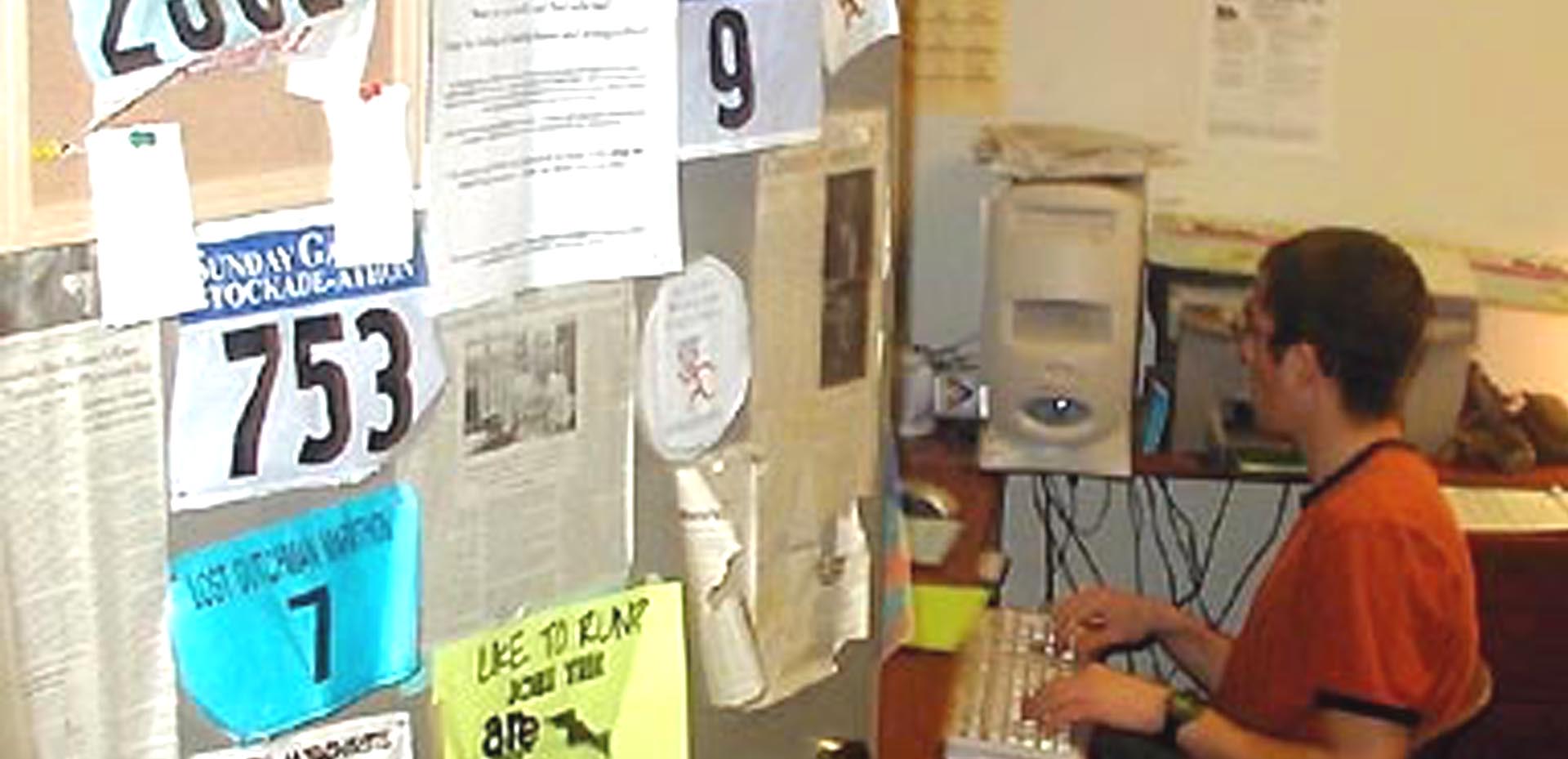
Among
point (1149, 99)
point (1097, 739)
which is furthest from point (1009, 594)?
point (1097, 739)

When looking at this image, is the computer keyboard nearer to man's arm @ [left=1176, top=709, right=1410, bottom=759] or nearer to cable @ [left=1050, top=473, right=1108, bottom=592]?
man's arm @ [left=1176, top=709, right=1410, bottom=759]

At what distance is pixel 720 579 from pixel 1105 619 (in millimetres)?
1749

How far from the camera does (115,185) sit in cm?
94

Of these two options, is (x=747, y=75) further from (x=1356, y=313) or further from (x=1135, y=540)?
(x=1135, y=540)

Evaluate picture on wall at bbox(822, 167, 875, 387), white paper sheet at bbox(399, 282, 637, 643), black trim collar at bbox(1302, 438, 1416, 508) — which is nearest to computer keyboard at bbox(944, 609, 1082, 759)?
black trim collar at bbox(1302, 438, 1416, 508)

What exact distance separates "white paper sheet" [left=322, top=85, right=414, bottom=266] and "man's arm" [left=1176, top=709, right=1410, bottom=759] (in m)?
1.78

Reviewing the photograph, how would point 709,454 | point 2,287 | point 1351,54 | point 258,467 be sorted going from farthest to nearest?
point 1351,54 → point 709,454 → point 258,467 → point 2,287

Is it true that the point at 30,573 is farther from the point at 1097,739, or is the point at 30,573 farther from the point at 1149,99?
the point at 1149,99

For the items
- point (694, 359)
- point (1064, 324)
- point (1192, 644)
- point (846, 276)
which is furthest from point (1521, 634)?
point (694, 359)

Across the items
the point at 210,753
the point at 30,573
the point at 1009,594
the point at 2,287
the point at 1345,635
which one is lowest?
the point at 1009,594

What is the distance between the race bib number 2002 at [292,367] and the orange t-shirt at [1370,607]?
1718 mm

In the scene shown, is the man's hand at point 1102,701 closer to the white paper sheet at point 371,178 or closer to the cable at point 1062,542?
the cable at point 1062,542

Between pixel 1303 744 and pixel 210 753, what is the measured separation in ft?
6.17

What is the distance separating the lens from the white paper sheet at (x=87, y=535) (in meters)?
0.93
